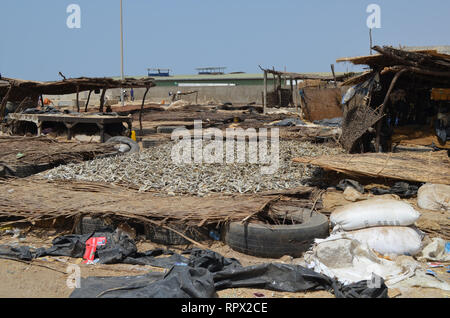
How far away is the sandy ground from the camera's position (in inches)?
153

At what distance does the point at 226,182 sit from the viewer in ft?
22.2

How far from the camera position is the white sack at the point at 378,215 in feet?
16.1

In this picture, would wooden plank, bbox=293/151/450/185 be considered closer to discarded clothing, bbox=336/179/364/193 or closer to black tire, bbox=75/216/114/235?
discarded clothing, bbox=336/179/364/193

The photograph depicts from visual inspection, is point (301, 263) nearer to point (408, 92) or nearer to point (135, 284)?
point (135, 284)

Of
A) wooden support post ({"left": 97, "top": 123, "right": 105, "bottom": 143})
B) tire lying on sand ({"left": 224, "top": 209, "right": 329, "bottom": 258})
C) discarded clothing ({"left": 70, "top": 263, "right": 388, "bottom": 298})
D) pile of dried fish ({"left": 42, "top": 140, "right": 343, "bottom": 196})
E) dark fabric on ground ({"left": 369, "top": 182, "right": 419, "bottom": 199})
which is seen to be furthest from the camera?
wooden support post ({"left": 97, "top": 123, "right": 105, "bottom": 143})


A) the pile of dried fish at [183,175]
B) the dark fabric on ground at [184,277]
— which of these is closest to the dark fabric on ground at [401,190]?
the pile of dried fish at [183,175]

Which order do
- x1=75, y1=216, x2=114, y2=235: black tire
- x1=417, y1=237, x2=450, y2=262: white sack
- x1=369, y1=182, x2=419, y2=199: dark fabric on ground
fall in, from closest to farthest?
x1=417, y1=237, x2=450, y2=262: white sack, x1=75, y1=216, x2=114, y2=235: black tire, x1=369, y1=182, x2=419, y2=199: dark fabric on ground

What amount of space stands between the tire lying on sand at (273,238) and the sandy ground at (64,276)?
87 millimetres

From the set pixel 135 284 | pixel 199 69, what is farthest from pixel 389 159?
pixel 199 69

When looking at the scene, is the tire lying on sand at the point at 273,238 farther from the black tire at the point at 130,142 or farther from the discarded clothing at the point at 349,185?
the black tire at the point at 130,142

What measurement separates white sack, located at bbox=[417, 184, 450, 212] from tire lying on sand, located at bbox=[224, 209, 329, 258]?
198 cm

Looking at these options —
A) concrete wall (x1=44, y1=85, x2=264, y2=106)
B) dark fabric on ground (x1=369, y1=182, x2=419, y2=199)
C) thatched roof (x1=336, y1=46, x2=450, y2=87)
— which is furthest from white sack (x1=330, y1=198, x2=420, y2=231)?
concrete wall (x1=44, y1=85, x2=264, y2=106)

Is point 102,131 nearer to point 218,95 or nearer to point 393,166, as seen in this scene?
point 393,166
